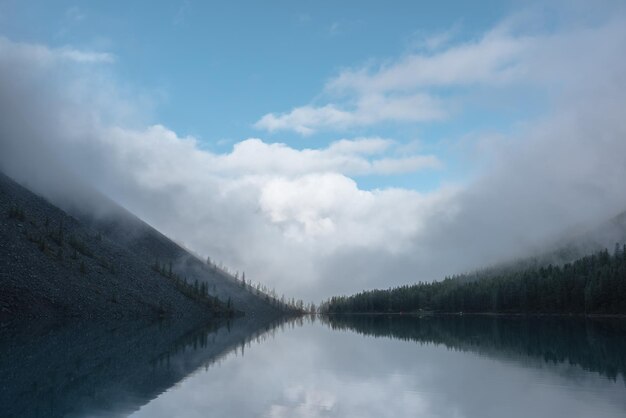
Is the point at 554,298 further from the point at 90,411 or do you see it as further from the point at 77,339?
the point at 90,411

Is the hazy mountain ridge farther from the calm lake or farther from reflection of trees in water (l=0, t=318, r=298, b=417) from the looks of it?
the calm lake

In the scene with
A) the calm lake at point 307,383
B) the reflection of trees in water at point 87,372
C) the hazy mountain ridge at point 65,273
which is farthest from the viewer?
the hazy mountain ridge at point 65,273

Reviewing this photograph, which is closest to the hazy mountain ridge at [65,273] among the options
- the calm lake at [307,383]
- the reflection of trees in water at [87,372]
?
the reflection of trees in water at [87,372]

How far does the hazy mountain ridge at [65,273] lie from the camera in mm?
96375

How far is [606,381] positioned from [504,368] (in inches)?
310

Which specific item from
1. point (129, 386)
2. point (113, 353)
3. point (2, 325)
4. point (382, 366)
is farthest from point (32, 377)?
point (2, 325)

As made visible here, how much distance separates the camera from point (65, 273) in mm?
112812

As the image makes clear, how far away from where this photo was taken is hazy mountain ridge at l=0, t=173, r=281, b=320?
96375mm

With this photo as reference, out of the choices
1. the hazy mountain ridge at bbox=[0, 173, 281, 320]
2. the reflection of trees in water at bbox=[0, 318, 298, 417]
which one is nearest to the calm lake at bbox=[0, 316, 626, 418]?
the reflection of trees in water at bbox=[0, 318, 298, 417]

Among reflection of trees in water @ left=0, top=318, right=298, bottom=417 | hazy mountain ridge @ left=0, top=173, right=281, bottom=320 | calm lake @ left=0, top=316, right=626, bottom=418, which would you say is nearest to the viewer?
reflection of trees in water @ left=0, top=318, right=298, bottom=417

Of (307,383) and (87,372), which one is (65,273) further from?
(307,383)

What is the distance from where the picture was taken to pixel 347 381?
108 feet

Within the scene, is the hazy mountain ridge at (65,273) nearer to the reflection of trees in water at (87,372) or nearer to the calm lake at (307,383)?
the reflection of trees in water at (87,372)

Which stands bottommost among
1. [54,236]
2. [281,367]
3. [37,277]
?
[281,367]
